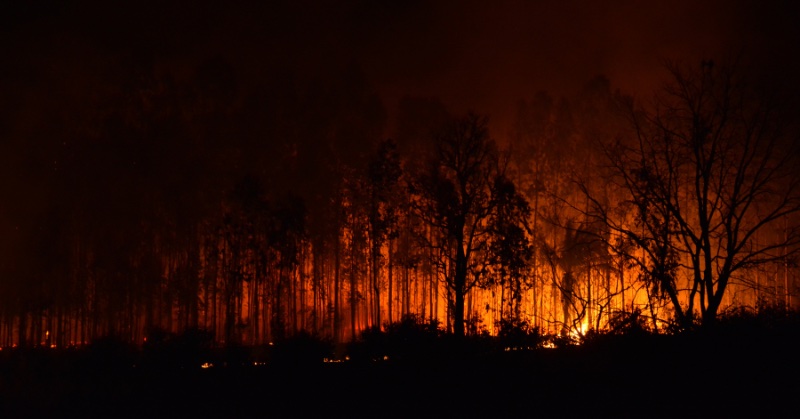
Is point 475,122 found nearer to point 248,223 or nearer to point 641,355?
point 641,355

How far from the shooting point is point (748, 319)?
10117mm

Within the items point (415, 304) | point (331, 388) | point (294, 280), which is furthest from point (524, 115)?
point (331, 388)

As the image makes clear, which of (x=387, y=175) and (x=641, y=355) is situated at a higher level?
(x=387, y=175)

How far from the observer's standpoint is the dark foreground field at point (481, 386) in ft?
23.8

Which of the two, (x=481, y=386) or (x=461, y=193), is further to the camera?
(x=461, y=193)

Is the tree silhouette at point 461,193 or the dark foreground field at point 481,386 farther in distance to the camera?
the tree silhouette at point 461,193

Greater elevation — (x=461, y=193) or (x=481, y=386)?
(x=461, y=193)

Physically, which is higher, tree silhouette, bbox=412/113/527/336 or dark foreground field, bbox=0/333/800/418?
tree silhouette, bbox=412/113/527/336

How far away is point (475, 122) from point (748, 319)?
261 inches

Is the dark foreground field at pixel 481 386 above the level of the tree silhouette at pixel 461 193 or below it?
below

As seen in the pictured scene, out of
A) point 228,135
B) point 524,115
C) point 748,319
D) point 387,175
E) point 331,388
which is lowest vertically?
point 331,388

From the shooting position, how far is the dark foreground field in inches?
286

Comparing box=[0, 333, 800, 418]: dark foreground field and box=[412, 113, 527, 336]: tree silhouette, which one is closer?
box=[0, 333, 800, 418]: dark foreground field

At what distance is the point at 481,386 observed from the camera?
8727mm
